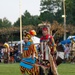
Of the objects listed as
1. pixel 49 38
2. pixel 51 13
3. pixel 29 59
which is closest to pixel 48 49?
pixel 49 38

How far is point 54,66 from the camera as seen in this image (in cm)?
1300

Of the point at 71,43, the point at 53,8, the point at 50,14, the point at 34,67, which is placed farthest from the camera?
the point at 53,8

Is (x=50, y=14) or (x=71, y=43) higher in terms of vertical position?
(x=50, y=14)

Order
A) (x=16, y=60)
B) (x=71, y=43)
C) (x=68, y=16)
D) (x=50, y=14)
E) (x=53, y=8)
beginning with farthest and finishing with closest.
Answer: (x=53, y=8)
(x=50, y=14)
(x=68, y=16)
(x=16, y=60)
(x=71, y=43)

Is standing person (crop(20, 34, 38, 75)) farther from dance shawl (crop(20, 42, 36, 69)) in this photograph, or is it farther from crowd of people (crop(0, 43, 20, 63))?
crowd of people (crop(0, 43, 20, 63))

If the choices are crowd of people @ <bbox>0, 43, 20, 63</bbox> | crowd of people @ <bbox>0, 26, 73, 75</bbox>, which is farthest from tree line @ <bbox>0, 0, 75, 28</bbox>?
crowd of people @ <bbox>0, 26, 73, 75</bbox>

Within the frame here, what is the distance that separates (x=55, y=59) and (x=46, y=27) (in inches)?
41.7

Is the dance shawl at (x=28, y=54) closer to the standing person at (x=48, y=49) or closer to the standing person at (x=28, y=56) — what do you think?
the standing person at (x=28, y=56)

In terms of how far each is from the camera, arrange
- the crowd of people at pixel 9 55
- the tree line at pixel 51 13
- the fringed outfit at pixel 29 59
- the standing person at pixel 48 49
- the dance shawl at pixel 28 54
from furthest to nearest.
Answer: the tree line at pixel 51 13
the crowd of people at pixel 9 55
the dance shawl at pixel 28 54
the fringed outfit at pixel 29 59
the standing person at pixel 48 49

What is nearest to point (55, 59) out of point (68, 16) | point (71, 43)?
point (71, 43)

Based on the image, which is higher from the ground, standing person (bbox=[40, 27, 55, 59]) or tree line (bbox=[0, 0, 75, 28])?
tree line (bbox=[0, 0, 75, 28])

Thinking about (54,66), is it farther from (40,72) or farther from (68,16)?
(68,16)

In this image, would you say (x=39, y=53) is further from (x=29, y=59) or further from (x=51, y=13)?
(x=51, y=13)

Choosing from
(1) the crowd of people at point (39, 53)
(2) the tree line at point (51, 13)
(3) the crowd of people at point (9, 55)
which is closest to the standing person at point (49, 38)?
(1) the crowd of people at point (39, 53)
